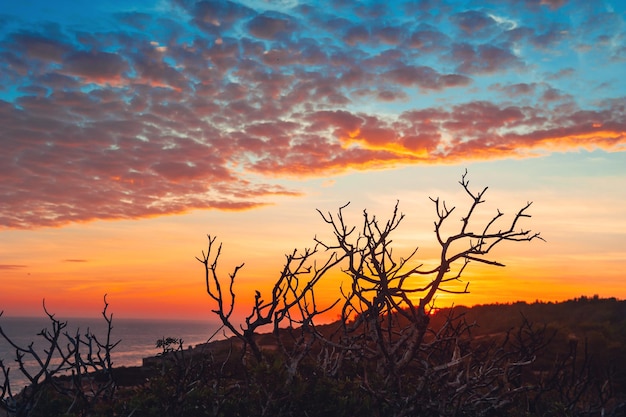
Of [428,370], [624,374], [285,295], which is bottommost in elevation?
[624,374]

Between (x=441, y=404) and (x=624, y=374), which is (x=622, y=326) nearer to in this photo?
(x=624, y=374)

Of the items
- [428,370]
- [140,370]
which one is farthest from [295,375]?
[140,370]

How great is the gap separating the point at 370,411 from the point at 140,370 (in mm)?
33958

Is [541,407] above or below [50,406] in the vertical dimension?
below

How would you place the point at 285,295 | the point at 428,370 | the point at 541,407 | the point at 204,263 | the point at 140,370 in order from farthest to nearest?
the point at 140,370 < the point at 541,407 < the point at 285,295 < the point at 204,263 < the point at 428,370

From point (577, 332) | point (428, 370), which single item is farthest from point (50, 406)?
point (577, 332)

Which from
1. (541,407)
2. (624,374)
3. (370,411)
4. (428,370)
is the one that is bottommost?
(624,374)

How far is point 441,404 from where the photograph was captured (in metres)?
5.39

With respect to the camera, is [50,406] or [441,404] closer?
[441,404]

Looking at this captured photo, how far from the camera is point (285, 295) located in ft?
22.9

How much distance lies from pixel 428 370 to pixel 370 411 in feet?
2.27

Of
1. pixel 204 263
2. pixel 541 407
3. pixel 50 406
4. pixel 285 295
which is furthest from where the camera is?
pixel 541 407

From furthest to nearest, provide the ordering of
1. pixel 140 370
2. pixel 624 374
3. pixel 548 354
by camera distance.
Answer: pixel 140 370 → pixel 548 354 → pixel 624 374

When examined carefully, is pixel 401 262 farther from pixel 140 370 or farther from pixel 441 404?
pixel 140 370
